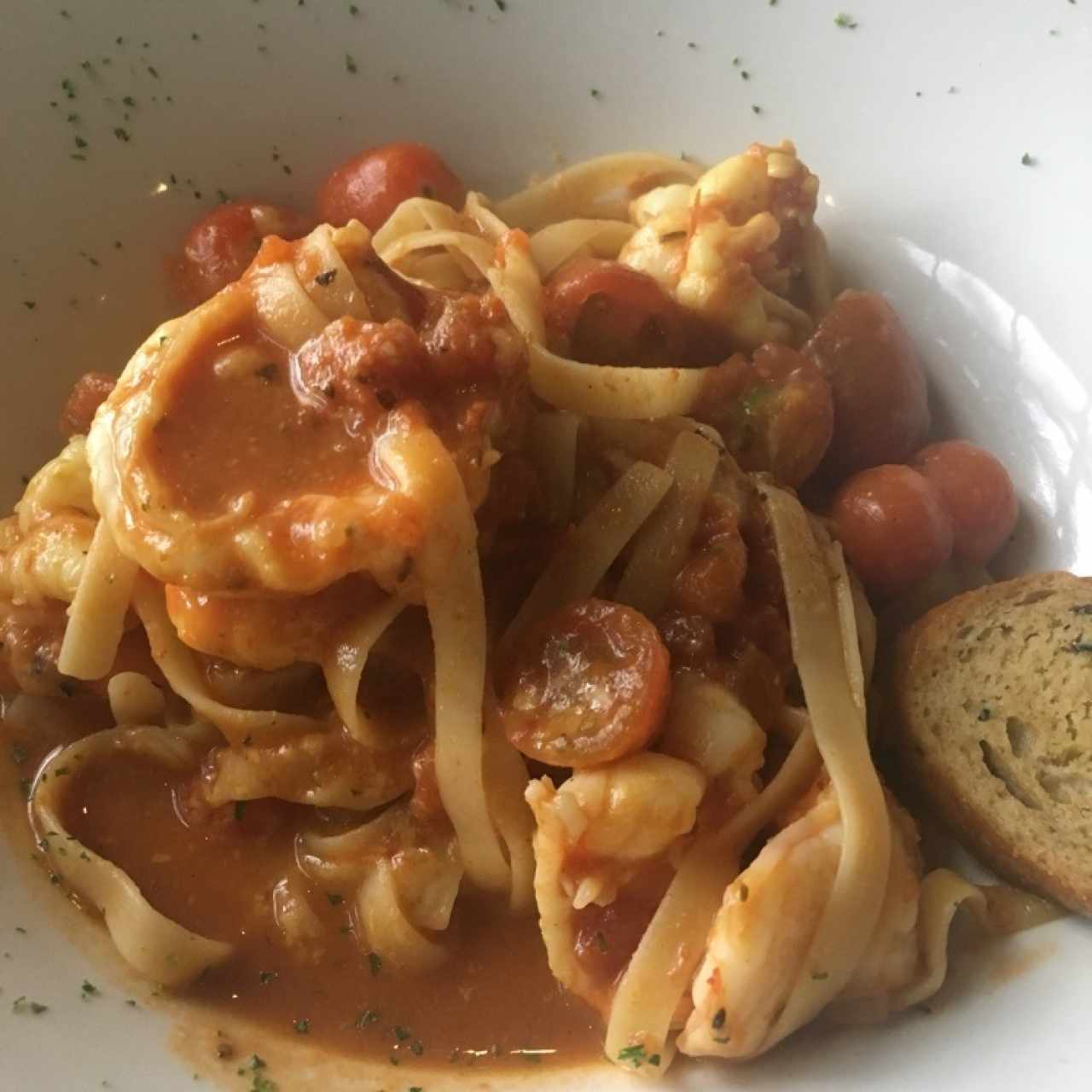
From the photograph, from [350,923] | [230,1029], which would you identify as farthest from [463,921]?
[230,1029]

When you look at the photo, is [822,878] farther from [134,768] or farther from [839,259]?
[839,259]

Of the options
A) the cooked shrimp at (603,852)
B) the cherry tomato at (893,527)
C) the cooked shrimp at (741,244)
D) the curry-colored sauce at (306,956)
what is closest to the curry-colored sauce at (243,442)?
the cooked shrimp at (603,852)

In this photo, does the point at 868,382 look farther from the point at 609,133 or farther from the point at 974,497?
the point at 609,133

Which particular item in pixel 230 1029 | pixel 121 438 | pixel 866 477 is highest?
pixel 121 438

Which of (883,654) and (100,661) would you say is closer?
(100,661)

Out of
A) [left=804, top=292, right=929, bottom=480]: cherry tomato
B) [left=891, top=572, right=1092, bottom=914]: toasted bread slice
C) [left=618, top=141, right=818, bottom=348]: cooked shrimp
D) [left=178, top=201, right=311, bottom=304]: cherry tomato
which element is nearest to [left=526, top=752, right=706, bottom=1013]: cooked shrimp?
[left=891, top=572, right=1092, bottom=914]: toasted bread slice

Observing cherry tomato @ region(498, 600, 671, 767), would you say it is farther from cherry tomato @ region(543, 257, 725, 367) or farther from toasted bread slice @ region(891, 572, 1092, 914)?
cherry tomato @ region(543, 257, 725, 367)
